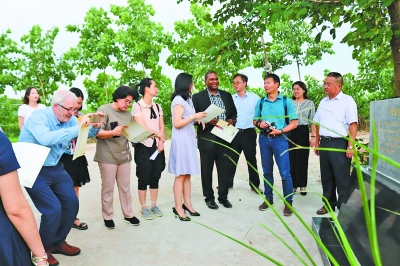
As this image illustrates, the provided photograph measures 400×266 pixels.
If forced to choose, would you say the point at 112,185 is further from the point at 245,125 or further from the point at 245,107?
the point at 245,107

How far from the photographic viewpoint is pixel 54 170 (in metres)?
3.43

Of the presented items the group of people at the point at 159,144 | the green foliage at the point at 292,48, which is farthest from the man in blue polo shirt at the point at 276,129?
the green foliage at the point at 292,48

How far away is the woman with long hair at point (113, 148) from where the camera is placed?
432 cm

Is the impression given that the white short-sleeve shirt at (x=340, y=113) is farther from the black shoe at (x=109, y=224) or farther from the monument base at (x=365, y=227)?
the black shoe at (x=109, y=224)

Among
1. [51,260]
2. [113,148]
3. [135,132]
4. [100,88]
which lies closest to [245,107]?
[135,132]

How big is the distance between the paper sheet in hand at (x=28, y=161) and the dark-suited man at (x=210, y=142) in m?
2.67

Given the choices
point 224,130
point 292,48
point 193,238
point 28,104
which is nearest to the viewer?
point 193,238

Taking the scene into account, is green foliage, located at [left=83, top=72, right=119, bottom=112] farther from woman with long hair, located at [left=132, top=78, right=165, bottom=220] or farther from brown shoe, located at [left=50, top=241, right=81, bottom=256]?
brown shoe, located at [left=50, top=241, right=81, bottom=256]

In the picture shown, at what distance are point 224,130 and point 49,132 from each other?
102 inches

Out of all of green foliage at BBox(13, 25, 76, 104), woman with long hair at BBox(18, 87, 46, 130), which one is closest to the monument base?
woman with long hair at BBox(18, 87, 46, 130)

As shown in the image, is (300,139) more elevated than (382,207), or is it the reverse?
(300,139)

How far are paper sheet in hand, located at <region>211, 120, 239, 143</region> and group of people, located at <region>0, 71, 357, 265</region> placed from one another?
0.27 ft

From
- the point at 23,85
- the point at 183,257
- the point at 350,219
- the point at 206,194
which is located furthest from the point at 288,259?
the point at 23,85

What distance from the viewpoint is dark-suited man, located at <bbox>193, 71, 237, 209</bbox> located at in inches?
207
